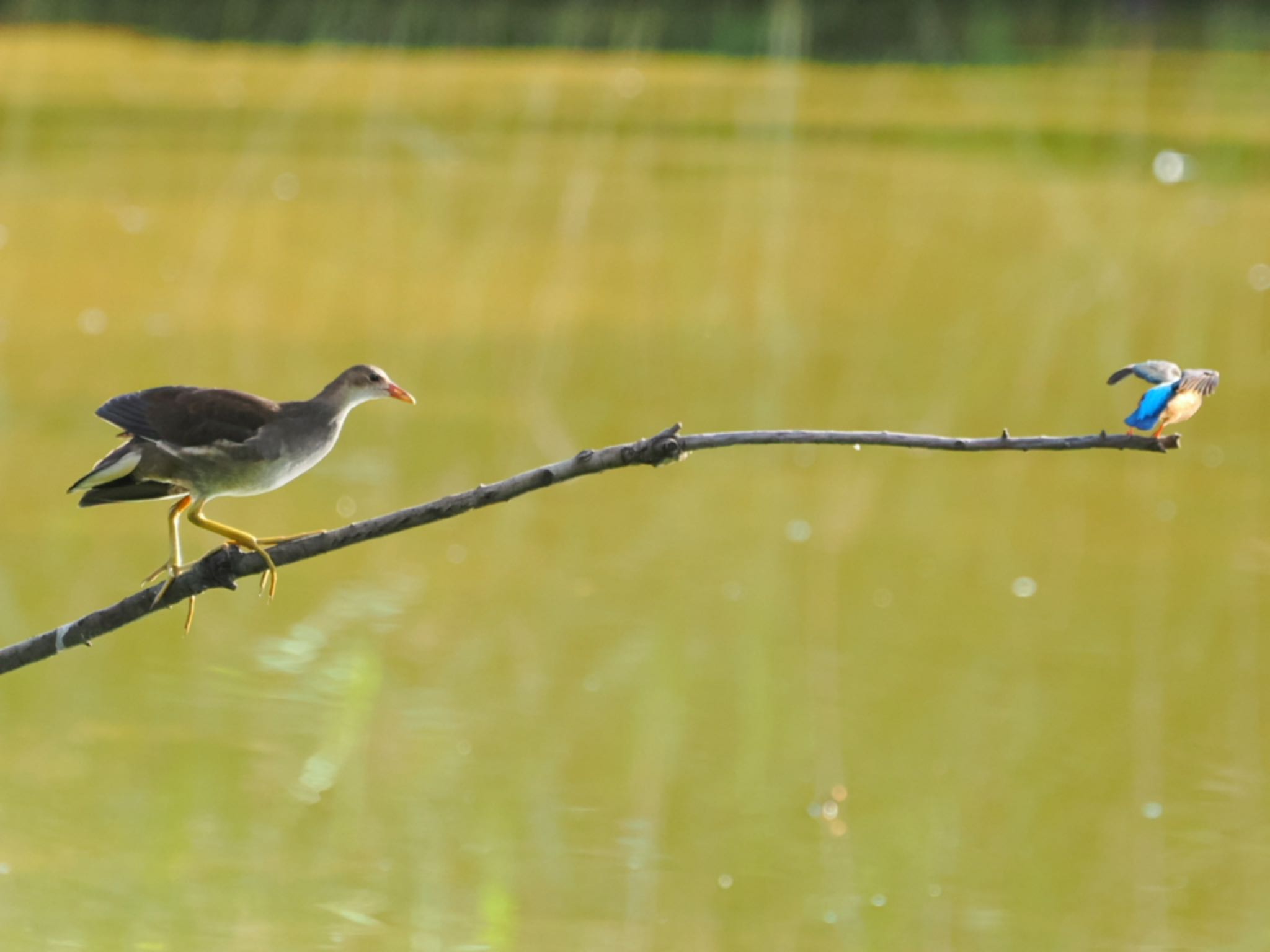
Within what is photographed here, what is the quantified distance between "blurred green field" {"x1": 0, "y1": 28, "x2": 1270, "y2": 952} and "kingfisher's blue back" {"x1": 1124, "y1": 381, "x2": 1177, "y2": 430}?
95cm

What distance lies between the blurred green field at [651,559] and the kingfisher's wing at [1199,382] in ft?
3.16

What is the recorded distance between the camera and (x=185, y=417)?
0.95m

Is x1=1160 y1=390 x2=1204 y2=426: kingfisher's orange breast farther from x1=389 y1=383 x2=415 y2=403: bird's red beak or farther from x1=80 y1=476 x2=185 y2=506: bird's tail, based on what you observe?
x1=80 y1=476 x2=185 y2=506: bird's tail

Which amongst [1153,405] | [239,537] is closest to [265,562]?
[239,537]

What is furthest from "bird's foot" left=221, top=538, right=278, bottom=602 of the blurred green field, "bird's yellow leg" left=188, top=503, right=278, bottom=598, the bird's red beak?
the blurred green field

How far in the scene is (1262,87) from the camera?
6883mm

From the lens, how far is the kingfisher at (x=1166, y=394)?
0.83m

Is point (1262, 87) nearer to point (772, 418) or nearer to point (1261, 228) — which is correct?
point (1261, 228)

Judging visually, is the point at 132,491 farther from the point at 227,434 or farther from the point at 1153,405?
the point at 1153,405

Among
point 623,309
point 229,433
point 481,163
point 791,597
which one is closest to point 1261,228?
point 623,309

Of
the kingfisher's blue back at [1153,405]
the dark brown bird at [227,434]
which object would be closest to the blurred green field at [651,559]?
the dark brown bird at [227,434]

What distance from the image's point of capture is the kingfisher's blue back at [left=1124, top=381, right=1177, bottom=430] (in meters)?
0.83

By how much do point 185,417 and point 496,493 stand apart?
168 mm

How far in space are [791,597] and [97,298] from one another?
2080 mm
